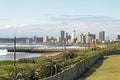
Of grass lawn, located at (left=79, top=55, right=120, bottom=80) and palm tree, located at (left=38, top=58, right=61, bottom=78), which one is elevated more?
palm tree, located at (left=38, top=58, right=61, bottom=78)

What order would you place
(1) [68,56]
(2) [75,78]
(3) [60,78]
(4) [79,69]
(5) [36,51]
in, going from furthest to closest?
(5) [36,51], (1) [68,56], (4) [79,69], (2) [75,78], (3) [60,78]

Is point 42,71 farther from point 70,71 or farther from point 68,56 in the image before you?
point 68,56

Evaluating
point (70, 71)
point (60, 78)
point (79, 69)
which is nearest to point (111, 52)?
point (79, 69)

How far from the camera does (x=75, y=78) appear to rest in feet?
115

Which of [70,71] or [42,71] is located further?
[42,71]

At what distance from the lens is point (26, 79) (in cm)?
2784

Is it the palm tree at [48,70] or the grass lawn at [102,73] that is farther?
the grass lawn at [102,73]

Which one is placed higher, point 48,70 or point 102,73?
point 48,70

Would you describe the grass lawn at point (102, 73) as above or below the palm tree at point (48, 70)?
below

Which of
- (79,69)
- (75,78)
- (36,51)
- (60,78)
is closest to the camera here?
(60,78)

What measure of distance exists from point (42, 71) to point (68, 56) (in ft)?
117

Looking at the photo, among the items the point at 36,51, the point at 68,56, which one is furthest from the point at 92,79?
the point at 36,51

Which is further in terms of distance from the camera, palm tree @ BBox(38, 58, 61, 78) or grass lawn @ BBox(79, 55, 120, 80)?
grass lawn @ BBox(79, 55, 120, 80)

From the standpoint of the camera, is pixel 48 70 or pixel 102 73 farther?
pixel 102 73
